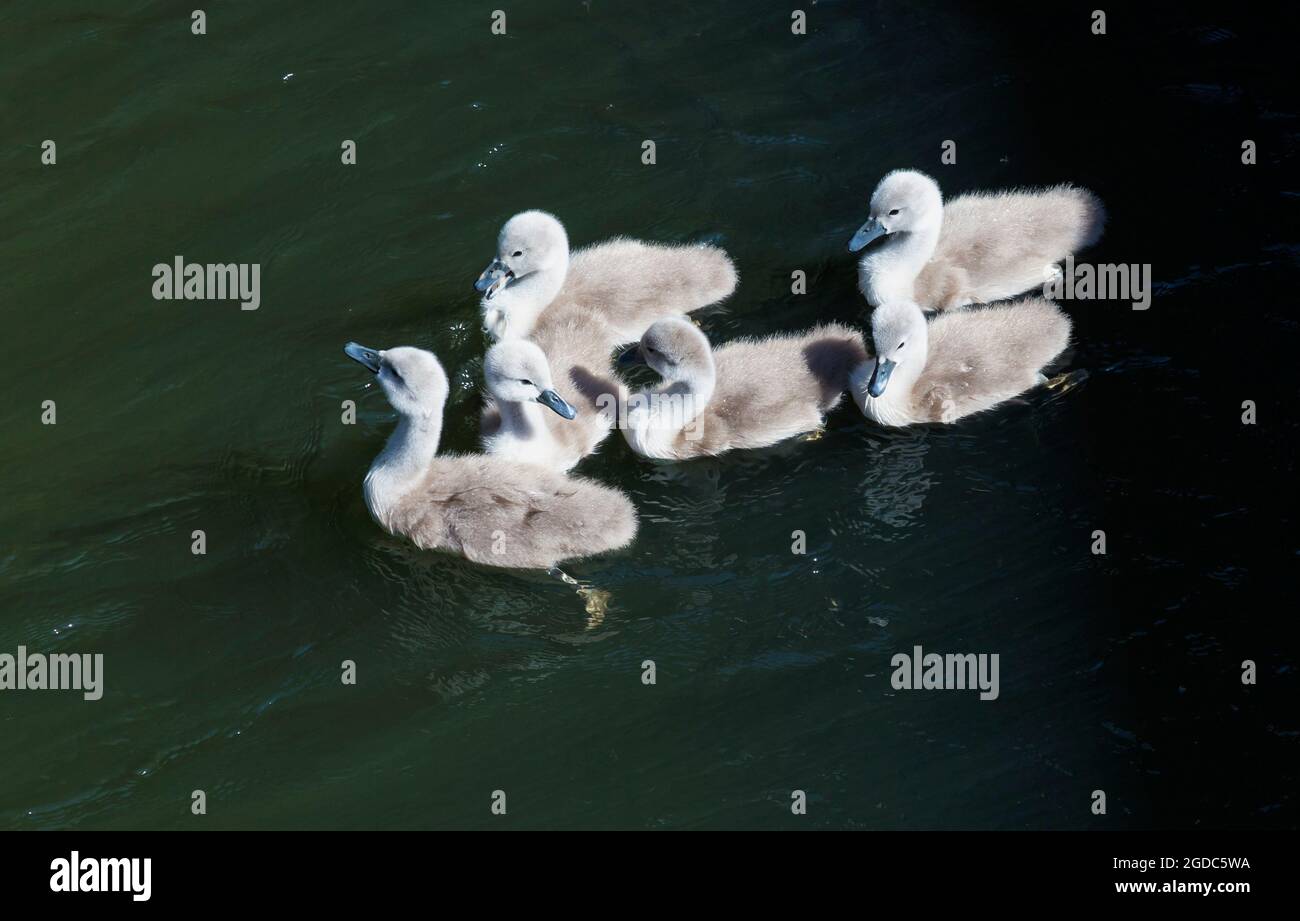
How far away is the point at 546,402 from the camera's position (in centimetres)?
640

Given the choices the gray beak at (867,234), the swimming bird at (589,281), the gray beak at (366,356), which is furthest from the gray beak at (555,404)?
the gray beak at (867,234)

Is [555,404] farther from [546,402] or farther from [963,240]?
[963,240]

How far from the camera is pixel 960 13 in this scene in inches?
352

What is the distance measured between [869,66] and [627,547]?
3628mm

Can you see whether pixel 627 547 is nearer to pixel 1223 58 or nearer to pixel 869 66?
pixel 869 66

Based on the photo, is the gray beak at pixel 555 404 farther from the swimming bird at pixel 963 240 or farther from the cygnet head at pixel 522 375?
the swimming bird at pixel 963 240

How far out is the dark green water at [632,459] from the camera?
5.68m

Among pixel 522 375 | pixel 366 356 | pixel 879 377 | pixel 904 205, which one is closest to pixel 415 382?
pixel 366 356

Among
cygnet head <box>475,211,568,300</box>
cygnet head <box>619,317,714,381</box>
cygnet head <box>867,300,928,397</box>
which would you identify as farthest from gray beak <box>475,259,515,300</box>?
cygnet head <box>867,300,928,397</box>

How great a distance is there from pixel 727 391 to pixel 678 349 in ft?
1.15

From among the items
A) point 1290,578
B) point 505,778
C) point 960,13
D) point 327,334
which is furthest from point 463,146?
point 1290,578

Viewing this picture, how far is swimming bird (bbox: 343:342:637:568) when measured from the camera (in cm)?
628

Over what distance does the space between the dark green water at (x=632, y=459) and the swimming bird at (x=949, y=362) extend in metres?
0.15

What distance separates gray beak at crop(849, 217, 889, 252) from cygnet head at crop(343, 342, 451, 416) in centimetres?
209
